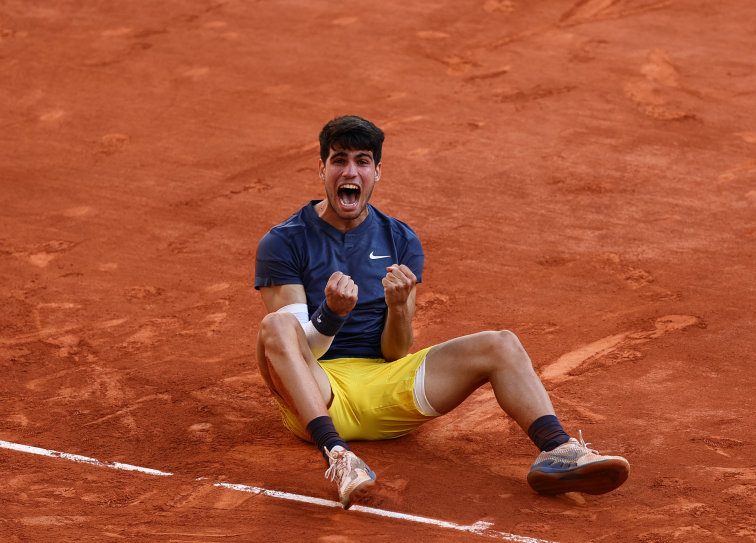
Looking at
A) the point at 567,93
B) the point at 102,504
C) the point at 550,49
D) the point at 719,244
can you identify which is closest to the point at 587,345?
the point at 719,244

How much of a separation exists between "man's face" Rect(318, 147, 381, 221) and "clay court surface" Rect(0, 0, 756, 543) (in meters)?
1.19

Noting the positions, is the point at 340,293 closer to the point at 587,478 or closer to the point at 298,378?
the point at 298,378

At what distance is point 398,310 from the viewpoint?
4359mm

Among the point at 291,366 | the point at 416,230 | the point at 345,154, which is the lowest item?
the point at 416,230

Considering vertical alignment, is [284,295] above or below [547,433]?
above

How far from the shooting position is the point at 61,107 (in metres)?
10.4

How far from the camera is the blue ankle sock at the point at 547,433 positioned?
4027 millimetres

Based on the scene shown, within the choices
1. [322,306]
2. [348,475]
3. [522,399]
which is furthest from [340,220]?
[348,475]

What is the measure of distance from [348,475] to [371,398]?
2.36 ft

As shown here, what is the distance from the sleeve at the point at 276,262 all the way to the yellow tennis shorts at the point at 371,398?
474 mm

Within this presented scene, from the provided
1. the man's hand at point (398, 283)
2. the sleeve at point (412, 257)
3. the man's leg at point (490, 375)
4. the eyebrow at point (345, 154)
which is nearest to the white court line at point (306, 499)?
the man's leg at point (490, 375)

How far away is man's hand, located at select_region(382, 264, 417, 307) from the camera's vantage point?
4.21 metres

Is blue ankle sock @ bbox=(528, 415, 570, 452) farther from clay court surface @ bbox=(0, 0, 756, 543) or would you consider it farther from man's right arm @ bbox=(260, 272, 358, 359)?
man's right arm @ bbox=(260, 272, 358, 359)

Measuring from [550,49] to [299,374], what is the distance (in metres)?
8.40
